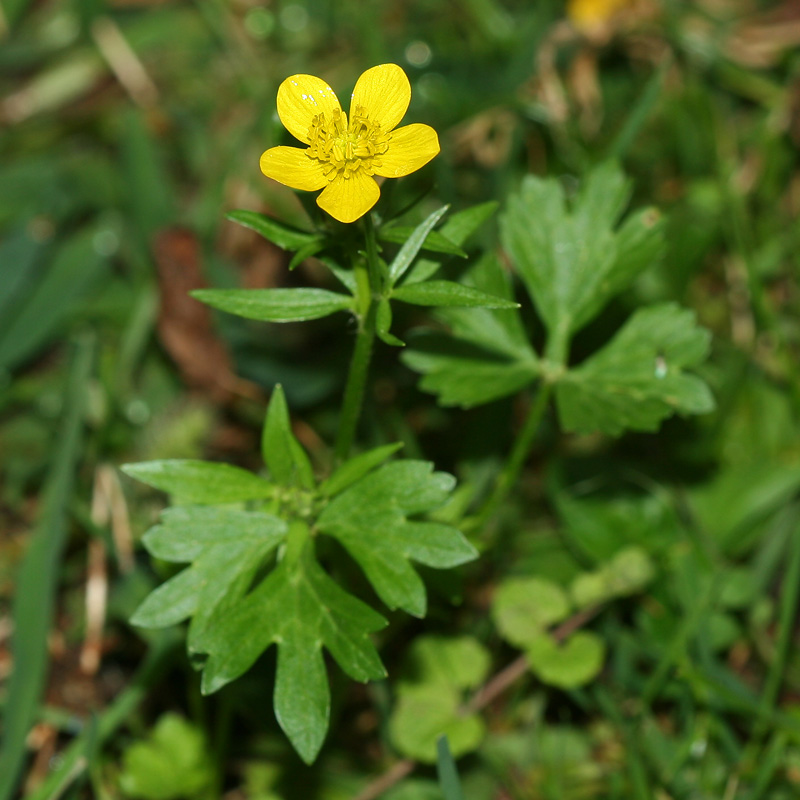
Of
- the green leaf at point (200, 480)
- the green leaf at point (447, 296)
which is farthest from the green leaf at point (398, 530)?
the green leaf at point (447, 296)

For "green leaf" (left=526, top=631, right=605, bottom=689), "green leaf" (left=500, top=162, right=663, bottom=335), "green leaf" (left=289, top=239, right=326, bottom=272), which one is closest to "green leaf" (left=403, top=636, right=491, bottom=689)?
"green leaf" (left=526, top=631, right=605, bottom=689)

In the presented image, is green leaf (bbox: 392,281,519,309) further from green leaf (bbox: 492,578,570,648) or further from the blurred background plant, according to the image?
green leaf (bbox: 492,578,570,648)

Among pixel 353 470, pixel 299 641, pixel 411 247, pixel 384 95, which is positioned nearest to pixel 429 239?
pixel 411 247

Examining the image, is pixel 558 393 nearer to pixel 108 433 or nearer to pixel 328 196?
pixel 328 196

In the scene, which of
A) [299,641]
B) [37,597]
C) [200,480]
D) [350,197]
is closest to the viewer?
[350,197]

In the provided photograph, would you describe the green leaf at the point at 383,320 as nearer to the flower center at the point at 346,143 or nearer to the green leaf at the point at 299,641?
the flower center at the point at 346,143

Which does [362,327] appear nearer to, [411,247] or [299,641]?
[411,247]

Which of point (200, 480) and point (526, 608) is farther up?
point (200, 480)
